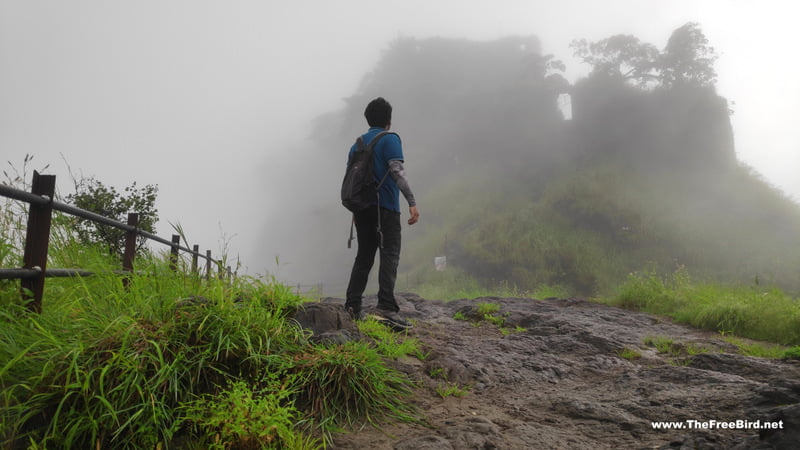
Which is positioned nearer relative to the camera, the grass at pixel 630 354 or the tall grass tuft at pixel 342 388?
the tall grass tuft at pixel 342 388

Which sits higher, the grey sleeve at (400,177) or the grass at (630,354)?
the grey sleeve at (400,177)

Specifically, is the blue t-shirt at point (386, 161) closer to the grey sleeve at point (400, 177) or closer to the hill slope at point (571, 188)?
the grey sleeve at point (400, 177)

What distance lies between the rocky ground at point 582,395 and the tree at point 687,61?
Answer: 3109cm

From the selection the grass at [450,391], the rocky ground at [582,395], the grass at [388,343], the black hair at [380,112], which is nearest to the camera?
the rocky ground at [582,395]

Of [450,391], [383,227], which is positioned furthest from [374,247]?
[450,391]

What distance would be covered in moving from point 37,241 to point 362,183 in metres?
2.53

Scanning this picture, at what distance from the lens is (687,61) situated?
2889 cm

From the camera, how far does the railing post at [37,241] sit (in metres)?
2.26

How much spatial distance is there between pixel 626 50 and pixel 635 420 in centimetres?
3642

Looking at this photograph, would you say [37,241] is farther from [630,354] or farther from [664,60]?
[664,60]

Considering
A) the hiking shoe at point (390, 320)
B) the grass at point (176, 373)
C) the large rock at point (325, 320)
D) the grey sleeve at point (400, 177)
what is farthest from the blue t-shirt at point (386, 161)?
the grass at point (176, 373)

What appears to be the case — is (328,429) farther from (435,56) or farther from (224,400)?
(435,56)

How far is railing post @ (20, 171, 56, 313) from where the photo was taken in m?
2.26

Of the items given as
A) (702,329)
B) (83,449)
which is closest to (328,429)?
(83,449)
